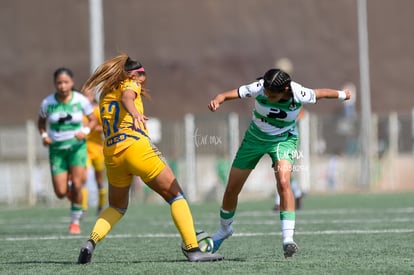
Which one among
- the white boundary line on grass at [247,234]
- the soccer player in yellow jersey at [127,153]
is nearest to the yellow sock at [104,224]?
the soccer player in yellow jersey at [127,153]

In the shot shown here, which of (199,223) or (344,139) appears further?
(344,139)

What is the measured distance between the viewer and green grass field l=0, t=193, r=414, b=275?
9.11 metres

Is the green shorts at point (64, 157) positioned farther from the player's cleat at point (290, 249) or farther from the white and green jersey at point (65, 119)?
the player's cleat at point (290, 249)

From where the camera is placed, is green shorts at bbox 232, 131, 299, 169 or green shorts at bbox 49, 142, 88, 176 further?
green shorts at bbox 49, 142, 88, 176

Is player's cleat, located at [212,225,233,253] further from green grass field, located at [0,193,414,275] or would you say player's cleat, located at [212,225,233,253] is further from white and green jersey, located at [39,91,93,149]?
white and green jersey, located at [39,91,93,149]

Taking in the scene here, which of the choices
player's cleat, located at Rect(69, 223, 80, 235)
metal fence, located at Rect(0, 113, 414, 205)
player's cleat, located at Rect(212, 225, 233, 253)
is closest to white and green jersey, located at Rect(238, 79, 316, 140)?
player's cleat, located at Rect(212, 225, 233, 253)

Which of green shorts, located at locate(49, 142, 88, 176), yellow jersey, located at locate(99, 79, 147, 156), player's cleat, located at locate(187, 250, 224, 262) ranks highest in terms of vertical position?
yellow jersey, located at locate(99, 79, 147, 156)

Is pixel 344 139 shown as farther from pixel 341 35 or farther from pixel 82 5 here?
pixel 82 5

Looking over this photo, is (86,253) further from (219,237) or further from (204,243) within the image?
(219,237)

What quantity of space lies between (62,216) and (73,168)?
524 cm

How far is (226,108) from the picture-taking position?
46500 mm

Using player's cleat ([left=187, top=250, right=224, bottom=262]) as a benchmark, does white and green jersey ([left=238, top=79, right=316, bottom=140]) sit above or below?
above

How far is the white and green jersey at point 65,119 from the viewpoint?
15062 mm

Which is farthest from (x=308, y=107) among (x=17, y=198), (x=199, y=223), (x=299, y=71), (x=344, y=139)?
(x=199, y=223)
